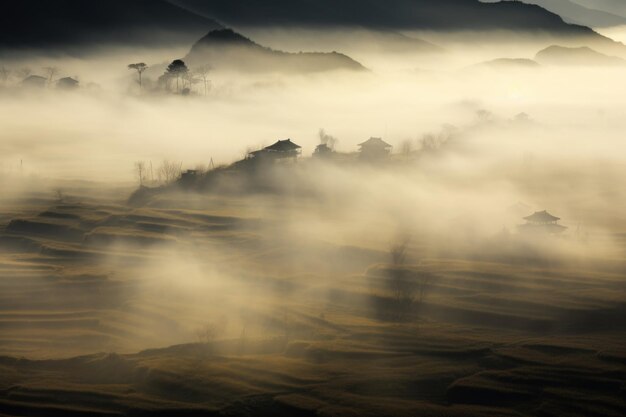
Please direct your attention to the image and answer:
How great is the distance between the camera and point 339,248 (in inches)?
4594

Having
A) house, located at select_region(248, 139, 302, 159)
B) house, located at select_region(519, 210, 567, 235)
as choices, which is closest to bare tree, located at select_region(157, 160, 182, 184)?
house, located at select_region(248, 139, 302, 159)

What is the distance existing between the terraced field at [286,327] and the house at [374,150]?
32181mm

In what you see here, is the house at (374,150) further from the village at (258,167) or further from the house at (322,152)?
the house at (322,152)

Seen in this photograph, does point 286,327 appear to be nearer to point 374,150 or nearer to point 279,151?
point 279,151

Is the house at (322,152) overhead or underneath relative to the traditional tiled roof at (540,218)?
overhead

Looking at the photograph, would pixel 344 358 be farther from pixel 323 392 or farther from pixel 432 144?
pixel 432 144

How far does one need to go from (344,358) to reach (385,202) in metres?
58.9

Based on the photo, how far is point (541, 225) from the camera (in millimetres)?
116312

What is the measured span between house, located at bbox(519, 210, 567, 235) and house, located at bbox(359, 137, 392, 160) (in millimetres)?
45718

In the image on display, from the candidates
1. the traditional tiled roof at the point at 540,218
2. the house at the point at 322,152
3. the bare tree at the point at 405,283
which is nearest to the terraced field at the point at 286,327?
the bare tree at the point at 405,283

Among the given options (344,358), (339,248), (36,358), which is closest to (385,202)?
(339,248)

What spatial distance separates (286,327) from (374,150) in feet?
236

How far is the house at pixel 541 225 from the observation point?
116 metres

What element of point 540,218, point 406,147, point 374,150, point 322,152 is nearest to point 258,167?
point 322,152
